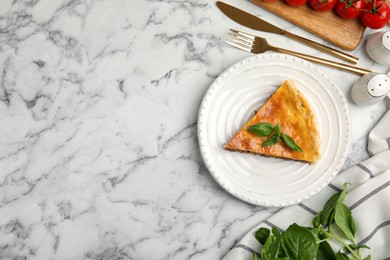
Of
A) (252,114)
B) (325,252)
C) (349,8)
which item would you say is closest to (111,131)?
(252,114)

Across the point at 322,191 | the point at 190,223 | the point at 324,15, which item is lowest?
the point at 190,223

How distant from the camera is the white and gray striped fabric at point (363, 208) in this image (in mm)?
2111

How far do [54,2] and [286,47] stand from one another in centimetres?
91

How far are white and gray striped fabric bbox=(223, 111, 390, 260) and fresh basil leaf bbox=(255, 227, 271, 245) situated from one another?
4cm

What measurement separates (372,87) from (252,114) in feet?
1.49

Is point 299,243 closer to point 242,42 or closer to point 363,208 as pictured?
point 363,208

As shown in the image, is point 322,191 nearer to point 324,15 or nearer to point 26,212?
point 324,15

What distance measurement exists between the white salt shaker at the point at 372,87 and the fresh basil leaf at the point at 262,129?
0.38 metres

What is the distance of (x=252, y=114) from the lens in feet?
7.04

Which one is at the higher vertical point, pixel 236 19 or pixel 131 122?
pixel 236 19

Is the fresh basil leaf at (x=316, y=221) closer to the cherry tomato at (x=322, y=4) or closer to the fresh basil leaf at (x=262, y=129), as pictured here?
the fresh basil leaf at (x=262, y=129)

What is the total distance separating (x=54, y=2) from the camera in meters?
2.14

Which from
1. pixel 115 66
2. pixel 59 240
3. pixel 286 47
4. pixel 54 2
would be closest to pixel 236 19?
pixel 286 47

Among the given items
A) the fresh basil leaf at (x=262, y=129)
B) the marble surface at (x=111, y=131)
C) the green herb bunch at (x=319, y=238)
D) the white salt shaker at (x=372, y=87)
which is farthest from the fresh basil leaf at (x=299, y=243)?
the white salt shaker at (x=372, y=87)
